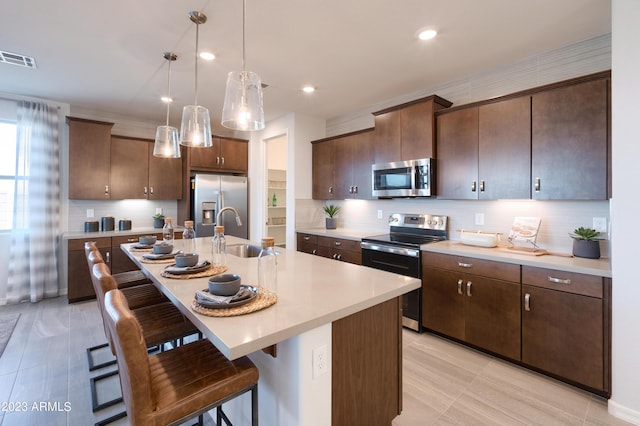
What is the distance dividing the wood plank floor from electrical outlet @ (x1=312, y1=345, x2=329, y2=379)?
0.98m

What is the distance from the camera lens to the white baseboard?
5.93 ft

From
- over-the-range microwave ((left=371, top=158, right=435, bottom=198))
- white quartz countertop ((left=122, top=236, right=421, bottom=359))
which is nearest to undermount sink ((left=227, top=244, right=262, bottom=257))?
white quartz countertop ((left=122, top=236, right=421, bottom=359))

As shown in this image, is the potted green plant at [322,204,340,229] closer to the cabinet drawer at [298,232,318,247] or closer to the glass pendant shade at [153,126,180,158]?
the cabinet drawer at [298,232,318,247]

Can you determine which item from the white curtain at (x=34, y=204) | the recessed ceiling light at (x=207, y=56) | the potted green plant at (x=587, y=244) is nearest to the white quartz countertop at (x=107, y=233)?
the white curtain at (x=34, y=204)

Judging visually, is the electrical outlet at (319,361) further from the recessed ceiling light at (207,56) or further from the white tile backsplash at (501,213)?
the recessed ceiling light at (207,56)

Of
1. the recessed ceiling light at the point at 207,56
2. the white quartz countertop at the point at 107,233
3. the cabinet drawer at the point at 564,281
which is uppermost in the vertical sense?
the recessed ceiling light at the point at 207,56

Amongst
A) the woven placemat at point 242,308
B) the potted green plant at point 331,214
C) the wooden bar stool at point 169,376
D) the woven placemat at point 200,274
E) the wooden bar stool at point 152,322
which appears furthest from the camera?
the potted green plant at point 331,214

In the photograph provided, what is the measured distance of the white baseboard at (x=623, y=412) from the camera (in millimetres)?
1809

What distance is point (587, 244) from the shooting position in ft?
7.70

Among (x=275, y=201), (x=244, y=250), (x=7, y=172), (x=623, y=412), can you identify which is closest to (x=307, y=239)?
(x=275, y=201)

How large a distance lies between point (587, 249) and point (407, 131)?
1903 millimetres

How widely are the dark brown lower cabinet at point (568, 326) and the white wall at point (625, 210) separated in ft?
0.40

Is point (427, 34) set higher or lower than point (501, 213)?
higher

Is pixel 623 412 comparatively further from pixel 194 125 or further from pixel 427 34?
pixel 194 125
